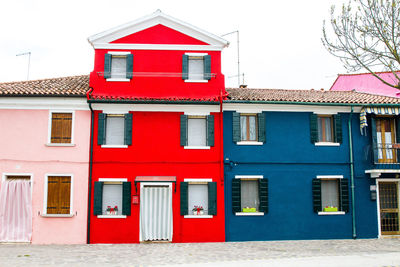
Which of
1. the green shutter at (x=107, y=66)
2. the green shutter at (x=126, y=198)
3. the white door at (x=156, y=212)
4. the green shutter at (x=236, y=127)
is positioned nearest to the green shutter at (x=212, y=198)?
the white door at (x=156, y=212)

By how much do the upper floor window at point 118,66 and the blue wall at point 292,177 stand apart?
4613 mm

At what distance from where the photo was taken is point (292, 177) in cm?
1914

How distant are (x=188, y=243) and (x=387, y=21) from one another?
1123 cm

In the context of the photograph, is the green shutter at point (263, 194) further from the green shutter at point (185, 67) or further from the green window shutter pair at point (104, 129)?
the green window shutter pair at point (104, 129)

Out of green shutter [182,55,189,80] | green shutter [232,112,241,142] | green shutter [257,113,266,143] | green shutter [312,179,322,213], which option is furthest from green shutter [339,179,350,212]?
green shutter [182,55,189,80]

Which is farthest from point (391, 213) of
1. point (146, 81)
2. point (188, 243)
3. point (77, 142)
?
point (77, 142)

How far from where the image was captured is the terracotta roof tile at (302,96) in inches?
756

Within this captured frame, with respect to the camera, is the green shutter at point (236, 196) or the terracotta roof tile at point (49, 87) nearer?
the terracotta roof tile at point (49, 87)

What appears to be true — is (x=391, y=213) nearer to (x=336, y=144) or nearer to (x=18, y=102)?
(x=336, y=144)

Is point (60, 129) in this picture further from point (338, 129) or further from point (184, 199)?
point (338, 129)

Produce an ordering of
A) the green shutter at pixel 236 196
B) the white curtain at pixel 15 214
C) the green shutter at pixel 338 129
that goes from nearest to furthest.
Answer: the white curtain at pixel 15 214 → the green shutter at pixel 236 196 → the green shutter at pixel 338 129

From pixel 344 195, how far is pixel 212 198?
5815mm

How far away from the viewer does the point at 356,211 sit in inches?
758

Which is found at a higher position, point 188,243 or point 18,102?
point 18,102
